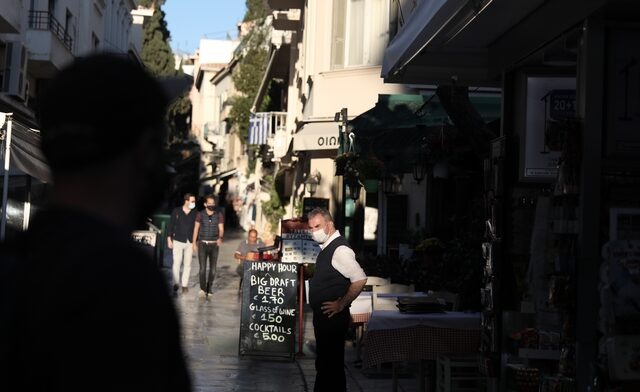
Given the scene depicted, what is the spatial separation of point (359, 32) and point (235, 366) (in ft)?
33.9

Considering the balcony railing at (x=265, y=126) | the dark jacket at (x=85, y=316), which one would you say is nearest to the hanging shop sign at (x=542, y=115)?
the dark jacket at (x=85, y=316)

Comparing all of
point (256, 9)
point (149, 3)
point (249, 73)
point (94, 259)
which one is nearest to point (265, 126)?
point (249, 73)

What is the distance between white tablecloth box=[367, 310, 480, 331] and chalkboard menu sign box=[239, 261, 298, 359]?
3.80m

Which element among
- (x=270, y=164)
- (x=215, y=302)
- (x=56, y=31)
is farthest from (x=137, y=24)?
(x=215, y=302)

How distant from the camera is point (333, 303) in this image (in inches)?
355

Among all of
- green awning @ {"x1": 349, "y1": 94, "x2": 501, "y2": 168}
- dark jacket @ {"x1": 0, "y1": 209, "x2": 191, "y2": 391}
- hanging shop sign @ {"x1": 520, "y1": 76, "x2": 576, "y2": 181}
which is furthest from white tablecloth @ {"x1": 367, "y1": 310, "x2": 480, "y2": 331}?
dark jacket @ {"x1": 0, "y1": 209, "x2": 191, "y2": 391}

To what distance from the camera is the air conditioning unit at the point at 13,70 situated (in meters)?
20.5

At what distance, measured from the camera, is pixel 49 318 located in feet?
5.93

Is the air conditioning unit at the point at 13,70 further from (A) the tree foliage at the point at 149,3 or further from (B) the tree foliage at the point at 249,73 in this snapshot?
(A) the tree foliage at the point at 149,3

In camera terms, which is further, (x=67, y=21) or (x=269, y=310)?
(x=67, y=21)

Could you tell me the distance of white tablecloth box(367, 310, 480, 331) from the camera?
26.5 ft

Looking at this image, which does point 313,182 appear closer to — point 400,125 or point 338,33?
point 338,33

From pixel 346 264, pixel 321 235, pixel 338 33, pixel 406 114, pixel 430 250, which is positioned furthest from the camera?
pixel 338 33

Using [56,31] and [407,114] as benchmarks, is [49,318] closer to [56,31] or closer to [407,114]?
[407,114]
